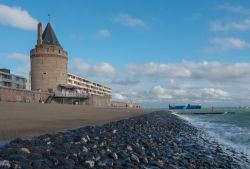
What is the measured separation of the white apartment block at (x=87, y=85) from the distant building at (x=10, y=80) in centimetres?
1894

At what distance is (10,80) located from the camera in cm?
9394

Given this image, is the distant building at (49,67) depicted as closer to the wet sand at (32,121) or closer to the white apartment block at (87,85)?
the wet sand at (32,121)

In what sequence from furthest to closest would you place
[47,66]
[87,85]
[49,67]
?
[87,85]
[49,67]
[47,66]

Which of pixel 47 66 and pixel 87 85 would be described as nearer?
pixel 47 66

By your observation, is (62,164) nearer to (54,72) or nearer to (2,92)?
(2,92)

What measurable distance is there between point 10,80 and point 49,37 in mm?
26909

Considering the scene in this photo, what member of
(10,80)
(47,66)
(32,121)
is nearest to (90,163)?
(32,121)

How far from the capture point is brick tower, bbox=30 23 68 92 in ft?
222

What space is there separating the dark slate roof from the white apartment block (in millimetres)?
42016

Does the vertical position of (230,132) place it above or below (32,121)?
below

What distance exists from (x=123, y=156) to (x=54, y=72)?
61.2 m

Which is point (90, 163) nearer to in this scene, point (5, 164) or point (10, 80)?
point (5, 164)

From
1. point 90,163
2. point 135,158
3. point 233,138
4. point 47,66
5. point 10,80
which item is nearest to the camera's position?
point 90,163

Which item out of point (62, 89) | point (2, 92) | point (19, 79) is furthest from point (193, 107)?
point (2, 92)
